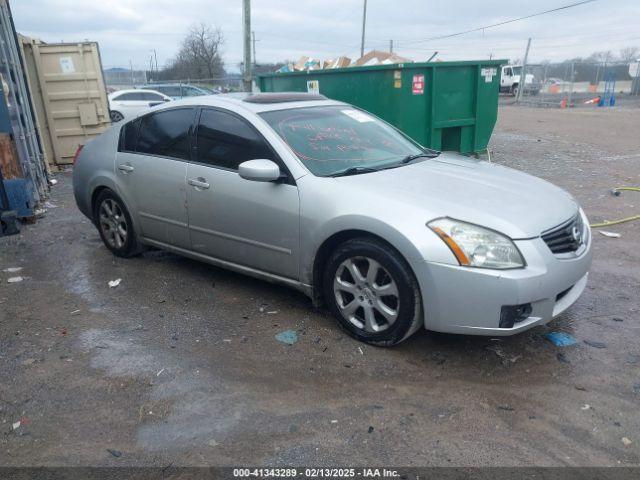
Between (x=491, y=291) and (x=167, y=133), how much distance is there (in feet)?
10.4

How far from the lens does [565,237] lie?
138 inches

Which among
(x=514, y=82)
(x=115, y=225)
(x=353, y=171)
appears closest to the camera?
(x=353, y=171)

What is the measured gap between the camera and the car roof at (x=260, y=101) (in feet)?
14.6

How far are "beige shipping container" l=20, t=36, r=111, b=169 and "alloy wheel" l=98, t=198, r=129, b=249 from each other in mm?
6662

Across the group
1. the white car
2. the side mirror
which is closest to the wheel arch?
the side mirror

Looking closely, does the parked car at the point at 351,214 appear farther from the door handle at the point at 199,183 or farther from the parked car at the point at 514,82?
the parked car at the point at 514,82

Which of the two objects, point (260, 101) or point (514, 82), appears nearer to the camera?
point (260, 101)

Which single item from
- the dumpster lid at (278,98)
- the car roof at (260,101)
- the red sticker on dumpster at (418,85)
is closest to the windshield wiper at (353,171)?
the car roof at (260,101)

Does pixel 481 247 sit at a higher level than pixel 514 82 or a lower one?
higher

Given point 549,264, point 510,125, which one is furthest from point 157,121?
point 510,125

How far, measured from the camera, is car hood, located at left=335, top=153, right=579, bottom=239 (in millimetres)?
3359

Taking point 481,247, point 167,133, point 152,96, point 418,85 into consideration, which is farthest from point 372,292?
point 152,96

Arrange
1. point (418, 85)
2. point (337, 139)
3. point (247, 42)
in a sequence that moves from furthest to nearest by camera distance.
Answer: point (247, 42)
point (418, 85)
point (337, 139)

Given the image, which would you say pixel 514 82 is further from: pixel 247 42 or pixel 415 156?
pixel 415 156
